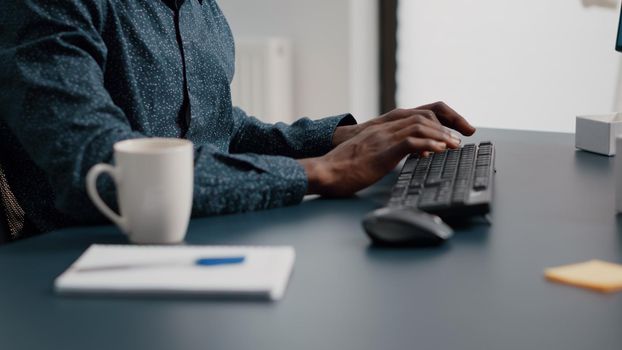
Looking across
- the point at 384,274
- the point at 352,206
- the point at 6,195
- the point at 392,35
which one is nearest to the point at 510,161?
the point at 352,206

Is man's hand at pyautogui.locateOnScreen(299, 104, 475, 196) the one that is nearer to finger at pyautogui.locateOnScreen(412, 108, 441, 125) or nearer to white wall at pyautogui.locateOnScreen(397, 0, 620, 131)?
finger at pyautogui.locateOnScreen(412, 108, 441, 125)

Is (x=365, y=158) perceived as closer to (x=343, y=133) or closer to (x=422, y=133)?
(x=422, y=133)

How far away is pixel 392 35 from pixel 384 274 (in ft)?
8.33

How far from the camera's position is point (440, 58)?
10.4 ft

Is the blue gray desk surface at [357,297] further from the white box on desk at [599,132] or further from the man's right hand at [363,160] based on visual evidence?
the white box on desk at [599,132]

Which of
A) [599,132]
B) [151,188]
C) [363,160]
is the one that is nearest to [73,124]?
[151,188]

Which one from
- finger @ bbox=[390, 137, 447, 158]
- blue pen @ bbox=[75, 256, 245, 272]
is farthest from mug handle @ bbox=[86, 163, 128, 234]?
finger @ bbox=[390, 137, 447, 158]

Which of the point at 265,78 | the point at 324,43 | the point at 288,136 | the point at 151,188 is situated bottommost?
the point at 265,78

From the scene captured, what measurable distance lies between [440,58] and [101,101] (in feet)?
7.49

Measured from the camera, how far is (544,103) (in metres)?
2.98

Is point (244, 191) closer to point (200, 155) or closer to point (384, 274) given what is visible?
point (200, 155)

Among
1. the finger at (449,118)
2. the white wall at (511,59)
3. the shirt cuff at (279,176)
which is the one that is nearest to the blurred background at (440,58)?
the white wall at (511,59)

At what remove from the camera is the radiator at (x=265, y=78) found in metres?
3.19

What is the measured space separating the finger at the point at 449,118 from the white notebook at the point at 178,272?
656mm
